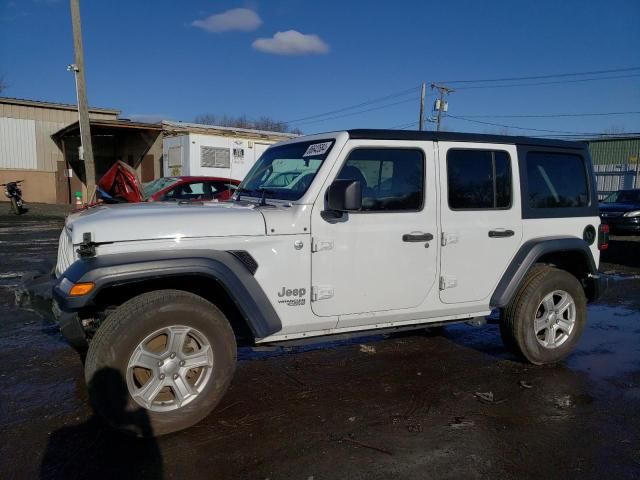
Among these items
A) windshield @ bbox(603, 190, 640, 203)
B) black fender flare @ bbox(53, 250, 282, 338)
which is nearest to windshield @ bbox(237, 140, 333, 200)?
black fender flare @ bbox(53, 250, 282, 338)

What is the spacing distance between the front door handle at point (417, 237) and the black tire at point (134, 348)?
150 cm

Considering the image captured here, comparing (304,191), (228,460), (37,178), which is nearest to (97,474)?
(228,460)

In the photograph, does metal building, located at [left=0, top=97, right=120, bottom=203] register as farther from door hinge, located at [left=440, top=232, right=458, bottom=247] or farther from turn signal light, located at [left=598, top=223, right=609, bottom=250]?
turn signal light, located at [left=598, top=223, right=609, bottom=250]

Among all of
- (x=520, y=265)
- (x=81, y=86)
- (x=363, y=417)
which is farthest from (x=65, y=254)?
(x=81, y=86)

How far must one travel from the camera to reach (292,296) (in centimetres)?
349

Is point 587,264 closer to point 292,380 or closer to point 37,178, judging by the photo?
point 292,380

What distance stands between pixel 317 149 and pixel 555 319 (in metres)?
2.70

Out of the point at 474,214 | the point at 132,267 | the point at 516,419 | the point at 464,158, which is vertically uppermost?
the point at 464,158

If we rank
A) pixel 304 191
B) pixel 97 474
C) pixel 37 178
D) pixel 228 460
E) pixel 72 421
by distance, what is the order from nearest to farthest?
pixel 97 474 → pixel 228 460 → pixel 72 421 → pixel 304 191 → pixel 37 178

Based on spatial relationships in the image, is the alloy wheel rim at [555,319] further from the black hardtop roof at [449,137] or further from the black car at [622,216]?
the black car at [622,216]

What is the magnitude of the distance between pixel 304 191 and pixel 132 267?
1302 mm

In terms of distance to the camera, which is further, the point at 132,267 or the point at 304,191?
the point at 304,191

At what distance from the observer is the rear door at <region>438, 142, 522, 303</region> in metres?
4.05

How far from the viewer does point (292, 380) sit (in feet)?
13.8
